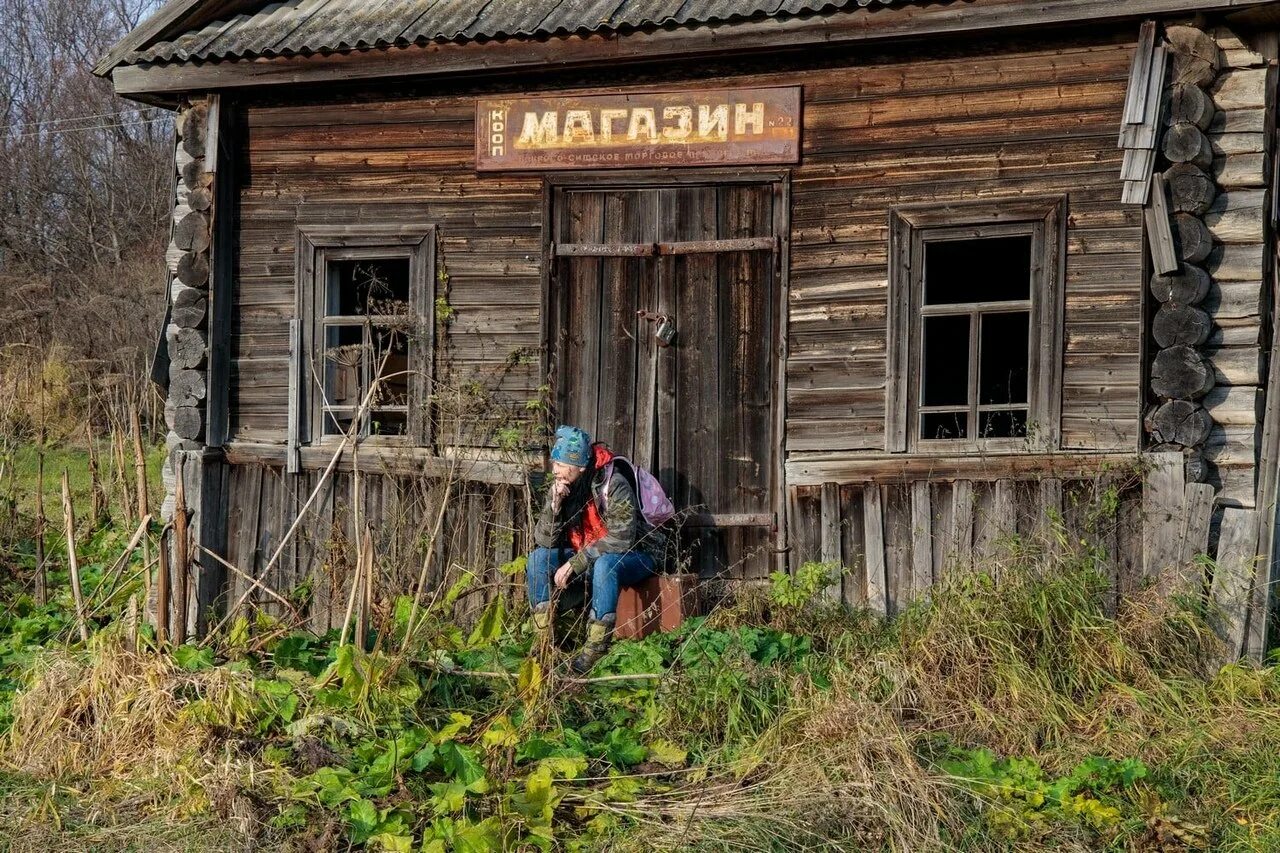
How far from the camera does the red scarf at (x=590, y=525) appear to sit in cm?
800

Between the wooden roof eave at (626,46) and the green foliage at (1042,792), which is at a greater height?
the wooden roof eave at (626,46)

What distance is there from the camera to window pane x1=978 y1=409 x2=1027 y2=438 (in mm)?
8195

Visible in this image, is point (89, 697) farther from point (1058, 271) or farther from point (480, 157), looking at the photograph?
point (1058, 271)

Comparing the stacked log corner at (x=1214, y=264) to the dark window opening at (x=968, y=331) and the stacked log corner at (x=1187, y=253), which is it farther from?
the dark window opening at (x=968, y=331)

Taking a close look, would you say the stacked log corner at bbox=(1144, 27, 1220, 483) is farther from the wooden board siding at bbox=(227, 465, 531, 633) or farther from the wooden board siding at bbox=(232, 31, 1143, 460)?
the wooden board siding at bbox=(227, 465, 531, 633)

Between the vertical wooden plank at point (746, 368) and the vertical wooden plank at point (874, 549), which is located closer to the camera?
the vertical wooden plank at point (874, 549)

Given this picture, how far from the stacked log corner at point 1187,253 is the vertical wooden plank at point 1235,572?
1.24ft

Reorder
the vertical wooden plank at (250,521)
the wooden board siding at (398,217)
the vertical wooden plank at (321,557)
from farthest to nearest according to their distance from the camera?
the vertical wooden plank at (250,521) → the vertical wooden plank at (321,557) → the wooden board siding at (398,217)

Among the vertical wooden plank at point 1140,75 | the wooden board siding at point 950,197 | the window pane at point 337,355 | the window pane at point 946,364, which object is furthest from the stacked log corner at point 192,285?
the window pane at point 946,364

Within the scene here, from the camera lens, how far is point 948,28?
7.76m

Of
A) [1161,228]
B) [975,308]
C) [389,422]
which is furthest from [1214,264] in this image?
[389,422]

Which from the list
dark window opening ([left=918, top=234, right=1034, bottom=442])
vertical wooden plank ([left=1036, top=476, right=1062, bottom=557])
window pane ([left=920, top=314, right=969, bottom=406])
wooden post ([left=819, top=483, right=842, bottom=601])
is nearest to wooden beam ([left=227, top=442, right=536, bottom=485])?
wooden post ([left=819, top=483, right=842, bottom=601])

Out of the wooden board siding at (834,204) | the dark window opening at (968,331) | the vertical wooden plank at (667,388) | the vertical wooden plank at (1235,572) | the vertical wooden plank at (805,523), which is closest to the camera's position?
the vertical wooden plank at (1235,572)

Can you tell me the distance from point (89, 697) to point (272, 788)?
1122 mm
